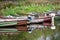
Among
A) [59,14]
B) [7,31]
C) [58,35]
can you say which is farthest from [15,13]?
[58,35]

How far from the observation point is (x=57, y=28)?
9.79 meters

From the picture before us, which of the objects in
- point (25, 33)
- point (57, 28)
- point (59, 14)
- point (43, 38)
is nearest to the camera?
point (43, 38)

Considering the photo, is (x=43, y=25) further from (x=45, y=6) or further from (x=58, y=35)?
(x=45, y=6)

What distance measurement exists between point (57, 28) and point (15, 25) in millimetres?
1677

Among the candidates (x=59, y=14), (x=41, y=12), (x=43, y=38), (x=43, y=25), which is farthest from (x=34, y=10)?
(x=43, y=38)

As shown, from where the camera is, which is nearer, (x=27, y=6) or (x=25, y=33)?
(x=25, y=33)

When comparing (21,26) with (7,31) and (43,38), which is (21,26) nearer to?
(7,31)

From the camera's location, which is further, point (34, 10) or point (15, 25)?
point (34, 10)

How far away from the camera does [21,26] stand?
945 centimetres

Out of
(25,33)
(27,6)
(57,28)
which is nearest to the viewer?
(25,33)

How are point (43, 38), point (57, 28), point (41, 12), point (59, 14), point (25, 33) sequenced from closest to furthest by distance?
1. point (43, 38)
2. point (25, 33)
3. point (57, 28)
4. point (59, 14)
5. point (41, 12)

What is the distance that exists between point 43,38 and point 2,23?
6.61ft

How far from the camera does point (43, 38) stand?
8211mm

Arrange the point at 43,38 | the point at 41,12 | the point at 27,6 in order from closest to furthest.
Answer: the point at 43,38
the point at 41,12
the point at 27,6
